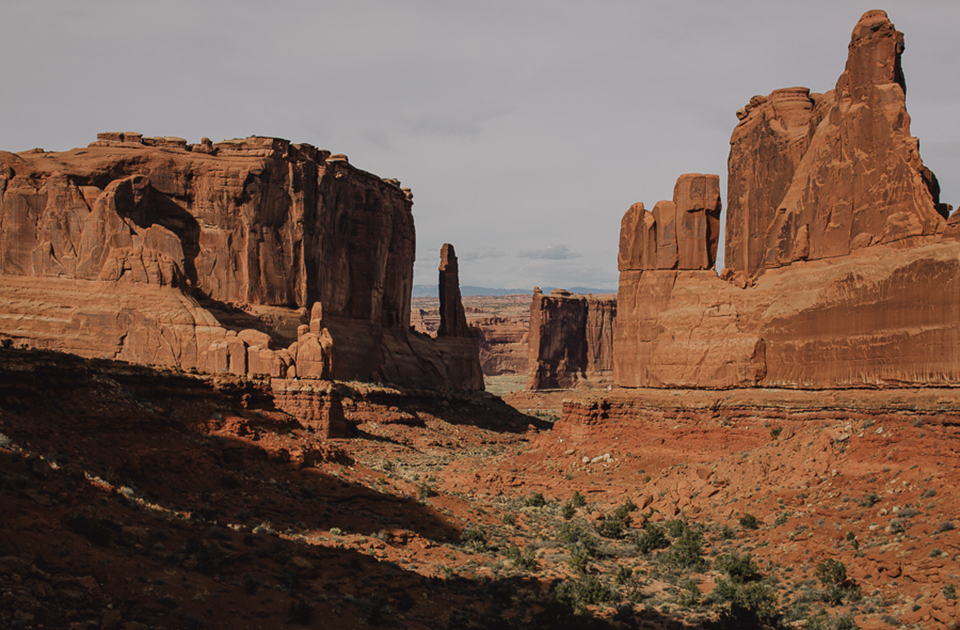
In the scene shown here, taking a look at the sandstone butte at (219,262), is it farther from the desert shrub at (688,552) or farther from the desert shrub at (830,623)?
the desert shrub at (830,623)

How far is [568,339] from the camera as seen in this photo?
110 meters

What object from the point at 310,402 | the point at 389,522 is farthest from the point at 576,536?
the point at 310,402

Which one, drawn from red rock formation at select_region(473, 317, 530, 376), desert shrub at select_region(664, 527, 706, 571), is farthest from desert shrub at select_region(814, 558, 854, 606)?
red rock formation at select_region(473, 317, 530, 376)

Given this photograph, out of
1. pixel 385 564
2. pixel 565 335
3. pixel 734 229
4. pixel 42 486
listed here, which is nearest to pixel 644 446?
pixel 734 229

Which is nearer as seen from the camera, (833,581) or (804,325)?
(833,581)

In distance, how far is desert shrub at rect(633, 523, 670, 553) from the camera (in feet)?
78.9

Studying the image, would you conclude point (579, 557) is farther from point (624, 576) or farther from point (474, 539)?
point (474, 539)

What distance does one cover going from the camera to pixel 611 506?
96.7 feet

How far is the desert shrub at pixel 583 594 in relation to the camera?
1820 centimetres

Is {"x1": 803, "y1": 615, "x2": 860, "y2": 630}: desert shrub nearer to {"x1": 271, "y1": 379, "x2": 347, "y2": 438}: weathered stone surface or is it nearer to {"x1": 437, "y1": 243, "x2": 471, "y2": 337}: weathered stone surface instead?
{"x1": 271, "y1": 379, "x2": 347, "y2": 438}: weathered stone surface

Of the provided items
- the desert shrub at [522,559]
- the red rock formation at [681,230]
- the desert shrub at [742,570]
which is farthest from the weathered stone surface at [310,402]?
the desert shrub at [742,570]

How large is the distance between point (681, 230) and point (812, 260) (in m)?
7.13

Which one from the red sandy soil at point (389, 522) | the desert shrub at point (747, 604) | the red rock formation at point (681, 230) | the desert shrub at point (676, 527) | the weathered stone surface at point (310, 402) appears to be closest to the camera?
the red sandy soil at point (389, 522)

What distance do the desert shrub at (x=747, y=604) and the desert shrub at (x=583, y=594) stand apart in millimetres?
2632
